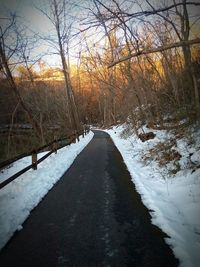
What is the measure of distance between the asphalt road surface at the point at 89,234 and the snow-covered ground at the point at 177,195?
21 centimetres

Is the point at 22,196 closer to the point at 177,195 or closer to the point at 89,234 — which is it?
the point at 89,234

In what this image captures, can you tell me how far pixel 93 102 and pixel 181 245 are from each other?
76698 millimetres

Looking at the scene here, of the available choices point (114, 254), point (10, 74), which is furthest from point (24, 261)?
point (10, 74)

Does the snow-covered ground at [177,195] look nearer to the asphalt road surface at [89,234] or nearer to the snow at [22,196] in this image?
the asphalt road surface at [89,234]

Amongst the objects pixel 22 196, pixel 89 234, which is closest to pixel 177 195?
pixel 89 234

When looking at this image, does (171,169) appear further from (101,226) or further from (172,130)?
(172,130)

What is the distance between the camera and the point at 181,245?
3549 millimetres

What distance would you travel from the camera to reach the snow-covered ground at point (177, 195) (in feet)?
11.9

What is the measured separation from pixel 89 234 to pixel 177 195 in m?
2.80

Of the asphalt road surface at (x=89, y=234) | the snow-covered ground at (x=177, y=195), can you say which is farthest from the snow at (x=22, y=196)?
the snow-covered ground at (x=177, y=195)

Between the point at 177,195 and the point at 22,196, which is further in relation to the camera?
the point at 22,196

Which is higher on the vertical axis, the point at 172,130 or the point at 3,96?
the point at 3,96

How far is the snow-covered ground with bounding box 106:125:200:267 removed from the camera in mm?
3629

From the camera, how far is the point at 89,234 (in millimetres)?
4059
